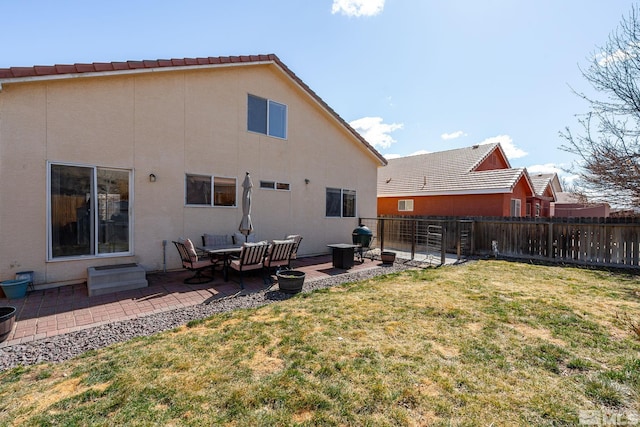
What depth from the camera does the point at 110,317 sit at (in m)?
4.90

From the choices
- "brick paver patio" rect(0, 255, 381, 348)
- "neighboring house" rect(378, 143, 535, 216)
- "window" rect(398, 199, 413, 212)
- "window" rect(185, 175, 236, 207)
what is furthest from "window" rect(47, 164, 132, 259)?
"window" rect(398, 199, 413, 212)

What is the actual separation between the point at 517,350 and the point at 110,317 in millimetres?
6272

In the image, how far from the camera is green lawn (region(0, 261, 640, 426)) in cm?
254

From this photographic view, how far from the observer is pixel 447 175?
18.5m

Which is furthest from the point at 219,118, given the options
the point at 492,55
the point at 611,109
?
the point at 611,109

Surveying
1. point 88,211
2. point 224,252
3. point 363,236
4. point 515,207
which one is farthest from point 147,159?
point 515,207

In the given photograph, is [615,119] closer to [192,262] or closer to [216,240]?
[216,240]

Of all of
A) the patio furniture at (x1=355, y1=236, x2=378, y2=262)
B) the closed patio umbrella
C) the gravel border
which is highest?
the closed patio umbrella

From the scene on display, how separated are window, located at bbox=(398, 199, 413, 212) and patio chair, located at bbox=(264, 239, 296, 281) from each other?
12846 millimetres

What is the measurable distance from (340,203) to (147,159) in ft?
24.5

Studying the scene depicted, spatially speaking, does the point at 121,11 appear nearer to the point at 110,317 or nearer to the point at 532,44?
the point at 110,317

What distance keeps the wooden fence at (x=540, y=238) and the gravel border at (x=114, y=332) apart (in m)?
6.73

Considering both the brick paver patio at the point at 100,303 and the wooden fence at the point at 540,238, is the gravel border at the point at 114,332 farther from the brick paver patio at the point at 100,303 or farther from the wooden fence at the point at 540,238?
the wooden fence at the point at 540,238

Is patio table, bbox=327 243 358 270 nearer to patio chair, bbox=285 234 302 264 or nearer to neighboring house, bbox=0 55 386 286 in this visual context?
patio chair, bbox=285 234 302 264
